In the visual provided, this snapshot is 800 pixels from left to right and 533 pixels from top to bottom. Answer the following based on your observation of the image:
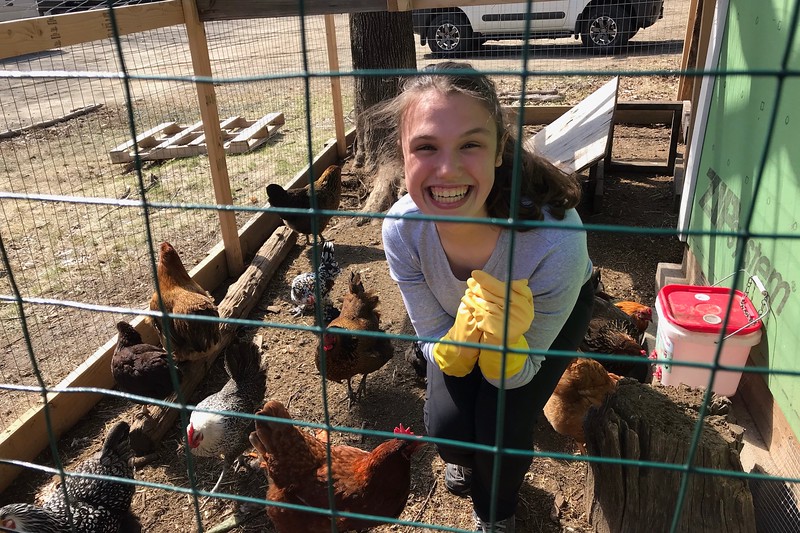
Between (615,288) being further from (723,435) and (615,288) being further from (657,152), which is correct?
(657,152)

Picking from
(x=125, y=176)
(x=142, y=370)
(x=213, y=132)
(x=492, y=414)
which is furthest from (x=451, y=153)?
(x=125, y=176)

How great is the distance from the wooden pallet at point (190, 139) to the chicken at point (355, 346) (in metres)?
4.11

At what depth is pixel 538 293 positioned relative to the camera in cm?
195

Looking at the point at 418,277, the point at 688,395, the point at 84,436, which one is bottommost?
the point at 84,436

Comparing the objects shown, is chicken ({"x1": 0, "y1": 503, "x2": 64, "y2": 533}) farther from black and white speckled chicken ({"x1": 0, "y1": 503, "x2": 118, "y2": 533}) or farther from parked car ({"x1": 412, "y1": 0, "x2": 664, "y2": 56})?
parked car ({"x1": 412, "y1": 0, "x2": 664, "y2": 56})

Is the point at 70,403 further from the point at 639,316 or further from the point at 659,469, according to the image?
the point at 639,316

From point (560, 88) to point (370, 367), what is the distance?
7432 mm

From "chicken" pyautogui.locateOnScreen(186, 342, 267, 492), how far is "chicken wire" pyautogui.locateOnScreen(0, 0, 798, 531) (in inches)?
33.0

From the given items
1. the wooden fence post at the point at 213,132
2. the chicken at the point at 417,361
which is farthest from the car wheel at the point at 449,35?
the chicken at the point at 417,361

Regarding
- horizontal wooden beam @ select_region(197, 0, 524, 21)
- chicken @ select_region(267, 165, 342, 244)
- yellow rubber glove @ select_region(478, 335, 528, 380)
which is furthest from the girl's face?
chicken @ select_region(267, 165, 342, 244)

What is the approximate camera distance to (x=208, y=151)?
4.50m

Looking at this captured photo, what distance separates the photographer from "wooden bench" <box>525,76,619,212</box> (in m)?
4.83

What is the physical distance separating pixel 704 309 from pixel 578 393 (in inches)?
31.6

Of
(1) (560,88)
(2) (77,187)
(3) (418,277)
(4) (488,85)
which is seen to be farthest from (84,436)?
(1) (560,88)
